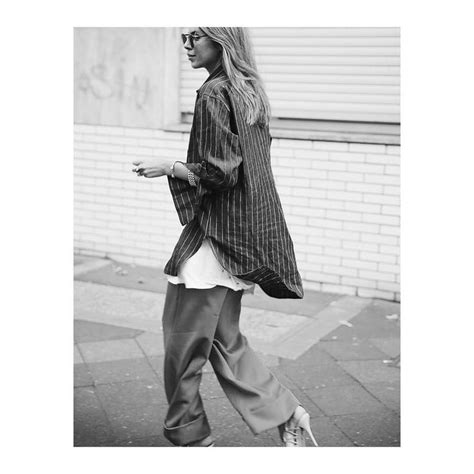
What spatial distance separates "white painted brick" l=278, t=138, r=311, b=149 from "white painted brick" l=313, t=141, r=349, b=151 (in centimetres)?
6

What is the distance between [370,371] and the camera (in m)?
4.64

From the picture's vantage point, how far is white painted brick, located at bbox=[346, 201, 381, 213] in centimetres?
587

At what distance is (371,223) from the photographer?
5.89m

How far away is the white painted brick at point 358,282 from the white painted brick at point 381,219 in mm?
403

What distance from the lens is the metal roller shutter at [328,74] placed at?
5.50m

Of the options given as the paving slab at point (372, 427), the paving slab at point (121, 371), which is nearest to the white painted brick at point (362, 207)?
the paving slab at point (121, 371)

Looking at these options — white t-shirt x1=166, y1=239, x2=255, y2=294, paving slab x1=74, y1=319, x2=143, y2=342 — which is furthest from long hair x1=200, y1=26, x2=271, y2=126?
paving slab x1=74, y1=319, x2=143, y2=342

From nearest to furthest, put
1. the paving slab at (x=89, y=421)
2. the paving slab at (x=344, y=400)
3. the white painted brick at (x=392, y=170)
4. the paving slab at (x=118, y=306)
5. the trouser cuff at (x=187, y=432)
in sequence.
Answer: the trouser cuff at (x=187, y=432) < the paving slab at (x=89, y=421) < the paving slab at (x=344, y=400) < the paving slab at (x=118, y=306) < the white painted brick at (x=392, y=170)

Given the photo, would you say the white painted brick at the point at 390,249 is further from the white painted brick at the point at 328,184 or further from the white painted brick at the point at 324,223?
the white painted brick at the point at 328,184

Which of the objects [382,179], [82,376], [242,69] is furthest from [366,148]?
[242,69]

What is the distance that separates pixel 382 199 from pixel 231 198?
107 inches
